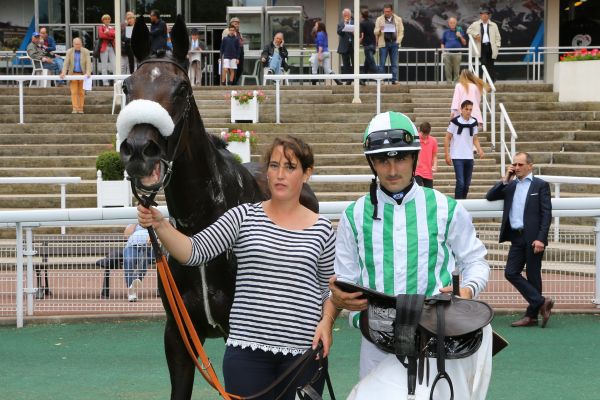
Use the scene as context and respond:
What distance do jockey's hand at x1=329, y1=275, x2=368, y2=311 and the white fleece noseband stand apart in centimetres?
93

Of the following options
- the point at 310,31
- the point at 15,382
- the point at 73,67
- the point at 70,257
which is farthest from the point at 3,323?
the point at 310,31

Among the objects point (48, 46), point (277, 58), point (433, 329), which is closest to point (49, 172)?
point (277, 58)

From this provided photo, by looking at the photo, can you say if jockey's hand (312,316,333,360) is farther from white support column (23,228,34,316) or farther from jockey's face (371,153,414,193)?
white support column (23,228,34,316)

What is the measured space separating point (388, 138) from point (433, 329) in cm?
72

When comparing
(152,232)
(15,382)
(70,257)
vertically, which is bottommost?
(15,382)

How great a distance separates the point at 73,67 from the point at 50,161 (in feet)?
12.1

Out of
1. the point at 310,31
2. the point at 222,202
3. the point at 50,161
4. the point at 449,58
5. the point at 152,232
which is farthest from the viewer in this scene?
the point at 310,31

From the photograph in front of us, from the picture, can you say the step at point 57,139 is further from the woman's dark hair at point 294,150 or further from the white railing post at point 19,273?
the woman's dark hair at point 294,150

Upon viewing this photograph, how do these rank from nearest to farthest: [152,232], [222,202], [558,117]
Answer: [152,232] < [222,202] < [558,117]

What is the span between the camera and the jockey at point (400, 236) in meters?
3.89

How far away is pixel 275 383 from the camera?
4.23 meters

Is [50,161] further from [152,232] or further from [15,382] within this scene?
[152,232]

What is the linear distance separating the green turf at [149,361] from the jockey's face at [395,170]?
3178 mm

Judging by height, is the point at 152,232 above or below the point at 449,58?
below
